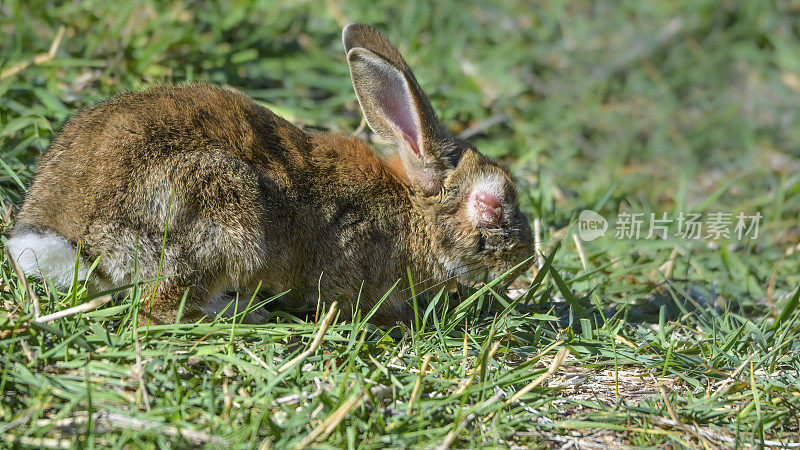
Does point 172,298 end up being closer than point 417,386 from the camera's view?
No

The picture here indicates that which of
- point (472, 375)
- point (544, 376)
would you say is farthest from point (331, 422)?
point (544, 376)

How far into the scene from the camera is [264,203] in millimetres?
3492

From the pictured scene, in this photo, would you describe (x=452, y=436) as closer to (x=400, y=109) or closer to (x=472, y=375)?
(x=472, y=375)

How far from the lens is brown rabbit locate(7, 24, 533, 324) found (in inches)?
129

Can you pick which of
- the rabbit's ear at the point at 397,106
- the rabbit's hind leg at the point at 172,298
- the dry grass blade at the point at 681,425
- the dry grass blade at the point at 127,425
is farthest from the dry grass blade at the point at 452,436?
the rabbit's ear at the point at 397,106

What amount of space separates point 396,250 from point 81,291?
150cm

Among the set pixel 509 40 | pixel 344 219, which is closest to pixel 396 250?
pixel 344 219

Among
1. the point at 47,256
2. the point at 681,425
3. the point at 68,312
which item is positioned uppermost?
the point at 47,256

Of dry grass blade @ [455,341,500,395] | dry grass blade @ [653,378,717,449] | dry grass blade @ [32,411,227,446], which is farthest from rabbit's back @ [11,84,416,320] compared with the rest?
dry grass blade @ [653,378,717,449]

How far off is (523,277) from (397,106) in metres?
1.40

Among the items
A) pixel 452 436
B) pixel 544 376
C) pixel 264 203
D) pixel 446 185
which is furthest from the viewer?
pixel 446 185

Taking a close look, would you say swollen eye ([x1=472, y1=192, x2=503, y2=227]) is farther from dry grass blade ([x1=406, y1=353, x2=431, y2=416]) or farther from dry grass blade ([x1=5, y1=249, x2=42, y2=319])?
dry grass blade ([x1=5, y1=249, x2=42, y2=319])

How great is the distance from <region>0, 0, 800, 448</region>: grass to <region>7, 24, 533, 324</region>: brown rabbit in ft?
0.71

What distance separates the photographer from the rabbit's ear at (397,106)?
374 cm
